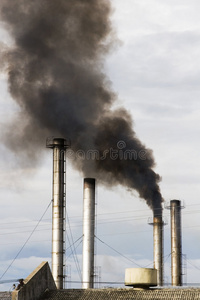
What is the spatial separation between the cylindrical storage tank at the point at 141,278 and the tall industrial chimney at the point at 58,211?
12733mm

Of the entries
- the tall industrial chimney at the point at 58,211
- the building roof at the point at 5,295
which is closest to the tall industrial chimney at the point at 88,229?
the tall industrial chimney at the point at 58,211

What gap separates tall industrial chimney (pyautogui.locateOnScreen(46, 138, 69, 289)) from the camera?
51.9 metres

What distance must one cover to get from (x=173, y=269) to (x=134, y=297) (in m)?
23.0

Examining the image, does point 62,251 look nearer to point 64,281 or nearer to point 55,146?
point 64,281

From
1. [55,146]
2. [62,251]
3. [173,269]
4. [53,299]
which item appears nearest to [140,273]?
[53,299]

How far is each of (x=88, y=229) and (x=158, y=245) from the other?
841cm

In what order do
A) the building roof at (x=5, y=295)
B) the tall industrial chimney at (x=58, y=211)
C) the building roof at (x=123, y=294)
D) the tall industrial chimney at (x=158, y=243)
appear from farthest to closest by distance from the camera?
the tall industrial chimney at (x=158, y=243) < the tall industrial chimney at (x=58, y=211) < the building roof at (x=5, y=295) < the building roof at (x=123, y=294)

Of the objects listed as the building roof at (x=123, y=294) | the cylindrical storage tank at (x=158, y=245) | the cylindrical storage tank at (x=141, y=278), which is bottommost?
the building roof at (x=123, y=294)

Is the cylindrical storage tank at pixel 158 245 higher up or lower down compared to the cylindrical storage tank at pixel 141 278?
higher up

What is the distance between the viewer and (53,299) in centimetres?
3916

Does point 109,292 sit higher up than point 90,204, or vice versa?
point 90,204

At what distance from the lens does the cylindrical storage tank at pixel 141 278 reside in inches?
1553

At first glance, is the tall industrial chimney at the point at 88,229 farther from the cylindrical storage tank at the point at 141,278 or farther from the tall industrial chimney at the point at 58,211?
the cylindrical storage tank at the point at 141,278

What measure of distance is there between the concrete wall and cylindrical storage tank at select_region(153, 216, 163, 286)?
20.5 metres
